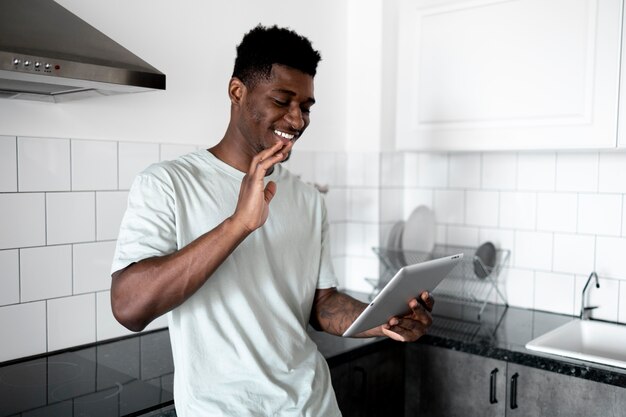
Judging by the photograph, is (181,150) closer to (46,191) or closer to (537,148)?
(46,191)

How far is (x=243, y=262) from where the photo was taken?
4.11ft

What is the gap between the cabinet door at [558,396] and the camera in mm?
1601

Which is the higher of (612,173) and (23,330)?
(612,173)

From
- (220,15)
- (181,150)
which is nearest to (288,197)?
(181,150)

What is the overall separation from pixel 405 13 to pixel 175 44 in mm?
870

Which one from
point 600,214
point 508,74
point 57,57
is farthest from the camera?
point 600,214

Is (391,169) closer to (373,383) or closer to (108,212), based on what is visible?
(373,383)

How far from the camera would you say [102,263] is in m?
1.74

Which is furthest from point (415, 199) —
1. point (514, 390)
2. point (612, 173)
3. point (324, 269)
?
point (324, 269)

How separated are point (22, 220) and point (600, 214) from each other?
5.84 feet

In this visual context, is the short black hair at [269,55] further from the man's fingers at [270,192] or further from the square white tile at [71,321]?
the square white tile at [71,321]

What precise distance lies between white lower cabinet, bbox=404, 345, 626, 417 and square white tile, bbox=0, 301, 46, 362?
110 cm

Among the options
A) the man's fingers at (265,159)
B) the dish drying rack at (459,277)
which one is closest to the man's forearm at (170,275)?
the man's fingers at (265,159)

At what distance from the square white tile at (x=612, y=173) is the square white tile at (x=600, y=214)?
0.08 feet
